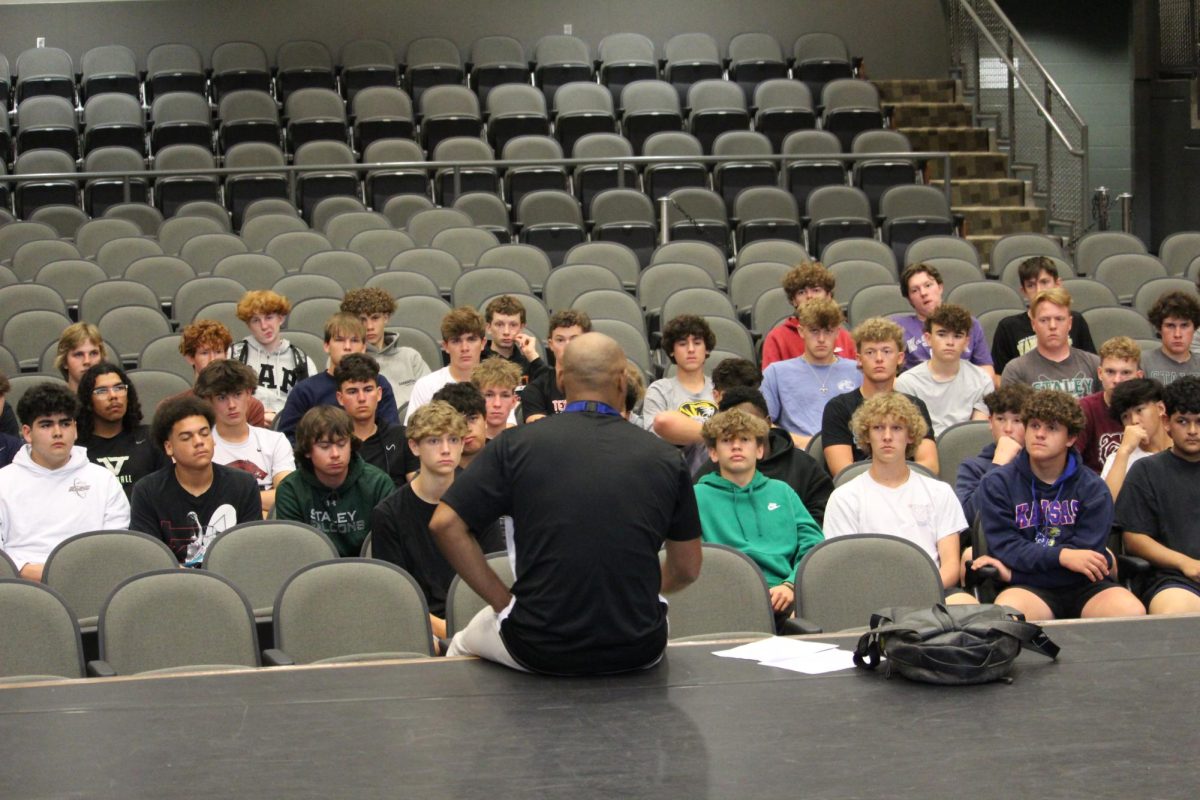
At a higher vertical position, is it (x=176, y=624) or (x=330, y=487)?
(x=330, y=487)

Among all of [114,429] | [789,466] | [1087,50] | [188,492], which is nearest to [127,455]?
[114,429]

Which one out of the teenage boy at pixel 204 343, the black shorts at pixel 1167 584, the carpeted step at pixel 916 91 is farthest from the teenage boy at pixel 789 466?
the carpeted step at pixel 916 91

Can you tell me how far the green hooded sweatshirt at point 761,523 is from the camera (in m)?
4.59

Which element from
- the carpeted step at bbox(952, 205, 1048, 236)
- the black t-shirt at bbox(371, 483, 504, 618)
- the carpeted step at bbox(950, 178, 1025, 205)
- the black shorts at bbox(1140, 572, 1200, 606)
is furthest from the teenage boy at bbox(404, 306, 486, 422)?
the carpeted step at bbox(950, 178, 1025, 205)

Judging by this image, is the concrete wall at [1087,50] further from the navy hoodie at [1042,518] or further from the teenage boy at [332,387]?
the navy hoodie at [1042,518]

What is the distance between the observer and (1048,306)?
5.98m

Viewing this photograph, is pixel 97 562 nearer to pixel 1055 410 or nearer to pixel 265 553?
pixel 265 553

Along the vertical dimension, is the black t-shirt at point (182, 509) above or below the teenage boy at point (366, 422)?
below

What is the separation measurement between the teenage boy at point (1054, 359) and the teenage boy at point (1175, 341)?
24cm

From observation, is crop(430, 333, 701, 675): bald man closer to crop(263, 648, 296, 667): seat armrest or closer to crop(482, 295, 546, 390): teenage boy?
crop(263, 648, 296, 667): seat armrest

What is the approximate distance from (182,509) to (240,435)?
2.21 feet

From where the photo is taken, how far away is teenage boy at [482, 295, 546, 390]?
6180 millimetres

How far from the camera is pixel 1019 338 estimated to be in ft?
21.4

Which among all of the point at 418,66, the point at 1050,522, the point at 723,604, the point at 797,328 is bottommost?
the point at 723,604
